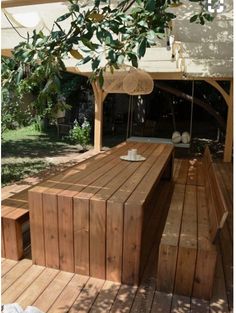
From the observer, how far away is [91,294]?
216 centimetres

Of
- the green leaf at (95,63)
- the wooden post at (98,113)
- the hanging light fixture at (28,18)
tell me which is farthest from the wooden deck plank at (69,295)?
the wooden post at (98,113)

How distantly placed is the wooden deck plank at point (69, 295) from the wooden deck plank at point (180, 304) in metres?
0.71

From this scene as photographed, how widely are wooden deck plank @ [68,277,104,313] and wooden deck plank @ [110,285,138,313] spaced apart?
0.54ft

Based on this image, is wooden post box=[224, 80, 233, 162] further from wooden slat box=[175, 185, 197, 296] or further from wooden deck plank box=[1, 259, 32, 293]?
wooden deck plank box=[1, 259, 32, 293]

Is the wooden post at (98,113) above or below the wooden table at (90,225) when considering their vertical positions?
above

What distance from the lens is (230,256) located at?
2.76 metres

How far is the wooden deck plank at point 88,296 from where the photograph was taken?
2.01 metres

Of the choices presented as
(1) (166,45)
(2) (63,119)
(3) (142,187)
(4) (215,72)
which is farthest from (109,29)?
(2) (63,119)

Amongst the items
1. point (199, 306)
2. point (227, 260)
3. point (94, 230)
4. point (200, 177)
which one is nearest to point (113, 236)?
point (94, 230)

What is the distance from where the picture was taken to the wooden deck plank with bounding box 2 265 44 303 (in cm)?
210

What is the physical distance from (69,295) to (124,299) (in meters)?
0.41

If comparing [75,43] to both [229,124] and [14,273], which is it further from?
[229,124]

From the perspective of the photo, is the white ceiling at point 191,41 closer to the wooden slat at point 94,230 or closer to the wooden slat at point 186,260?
the wooden slat at point 94,230

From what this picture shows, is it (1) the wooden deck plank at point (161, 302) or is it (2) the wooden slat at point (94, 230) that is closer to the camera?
(1) the wooden deck plank at point (161, 302)
